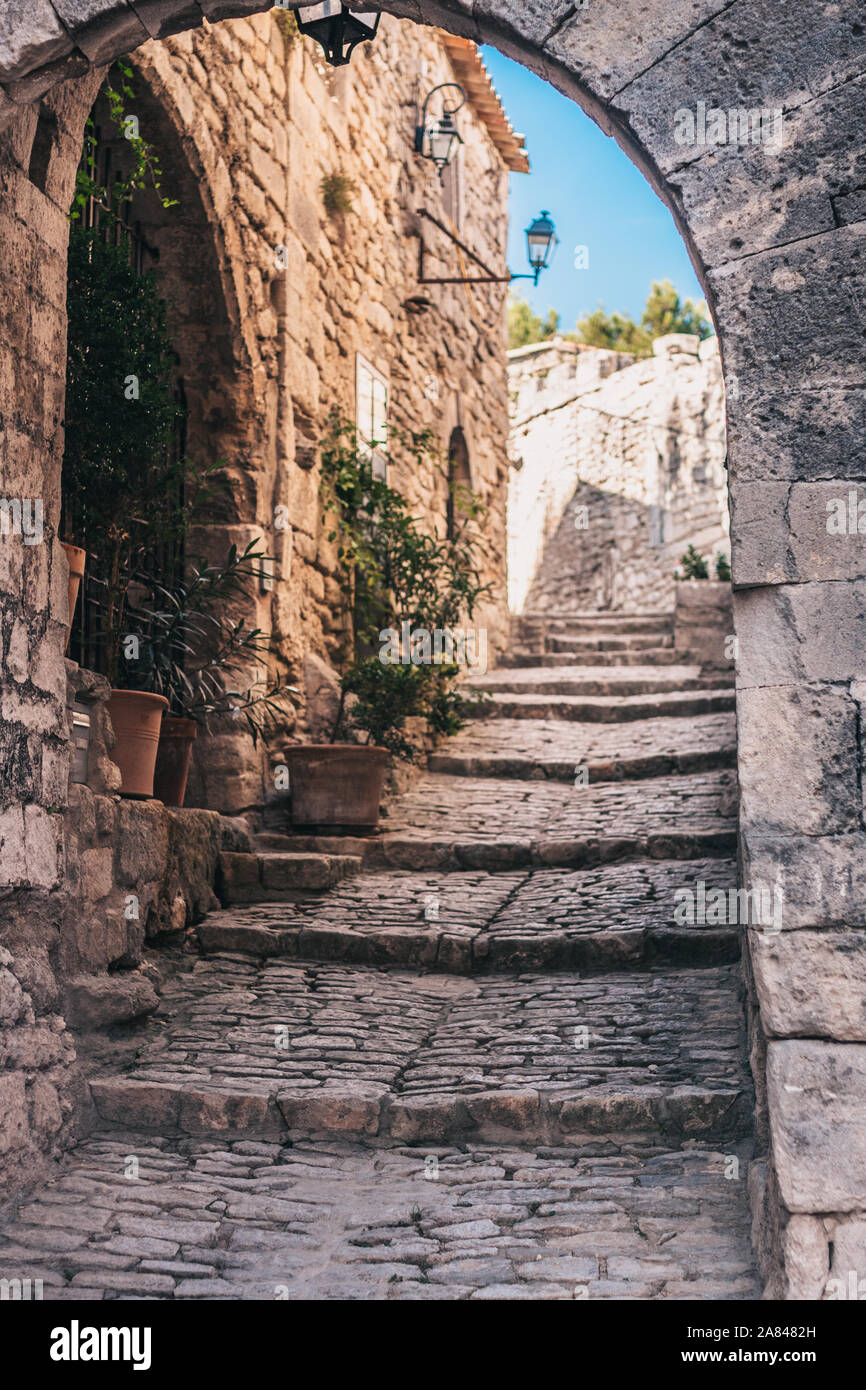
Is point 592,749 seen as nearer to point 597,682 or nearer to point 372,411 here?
point 597,682

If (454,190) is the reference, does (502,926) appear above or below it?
below

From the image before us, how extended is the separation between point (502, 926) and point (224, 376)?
2.95 metres

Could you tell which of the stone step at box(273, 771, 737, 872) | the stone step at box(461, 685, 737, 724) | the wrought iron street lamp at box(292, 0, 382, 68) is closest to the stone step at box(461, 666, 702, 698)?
the stone step at box(461, 685, 737, 724)

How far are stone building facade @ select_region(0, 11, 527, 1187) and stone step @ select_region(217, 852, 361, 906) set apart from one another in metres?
0.10

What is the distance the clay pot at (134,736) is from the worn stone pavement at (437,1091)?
0.69m

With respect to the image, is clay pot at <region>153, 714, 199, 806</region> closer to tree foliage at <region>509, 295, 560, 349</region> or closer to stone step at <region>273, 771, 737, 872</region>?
stone step at <region>273, 771, 737, 872</region>

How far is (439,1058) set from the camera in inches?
162

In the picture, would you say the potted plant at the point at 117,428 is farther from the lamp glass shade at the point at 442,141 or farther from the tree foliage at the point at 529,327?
the tree foliage at the point at 529,327

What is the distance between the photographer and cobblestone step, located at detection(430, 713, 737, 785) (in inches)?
304

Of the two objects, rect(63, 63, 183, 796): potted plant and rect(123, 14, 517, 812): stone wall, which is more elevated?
rect(123, 14, 517, 812): stone wall

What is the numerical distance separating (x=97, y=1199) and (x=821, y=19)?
3.22 metres

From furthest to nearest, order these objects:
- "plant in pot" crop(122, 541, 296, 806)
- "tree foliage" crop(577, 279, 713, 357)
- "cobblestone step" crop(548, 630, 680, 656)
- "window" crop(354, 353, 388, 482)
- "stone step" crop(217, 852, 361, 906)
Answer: "tree foliage" crop(577, 279, 713, 357), "cobblestone step" crop(548, 630, 680, 656), "window" crop(354, 353, 388, 482), "stone step" crop(217, 852, 361, 906), "plant in pot" crop(122, 541, 296, 806)

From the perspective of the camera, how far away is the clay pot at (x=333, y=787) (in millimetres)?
6473

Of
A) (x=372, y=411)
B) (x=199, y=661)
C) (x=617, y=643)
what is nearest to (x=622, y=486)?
(x=617, y=643)
